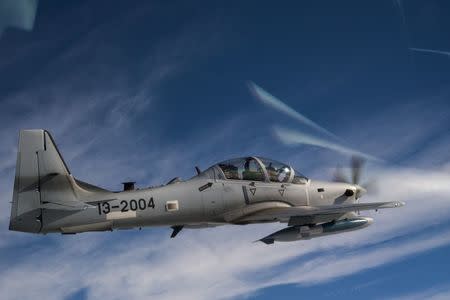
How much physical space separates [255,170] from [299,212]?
2.68m

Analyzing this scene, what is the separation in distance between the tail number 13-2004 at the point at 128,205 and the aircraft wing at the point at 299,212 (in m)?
3.59

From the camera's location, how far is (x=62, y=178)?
2277cm

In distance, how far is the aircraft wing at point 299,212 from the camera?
932 inches

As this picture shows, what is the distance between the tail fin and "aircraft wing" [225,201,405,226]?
22.4 feet

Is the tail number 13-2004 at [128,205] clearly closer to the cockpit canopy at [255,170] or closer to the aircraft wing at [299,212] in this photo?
the cockpit canopy at [255,170]

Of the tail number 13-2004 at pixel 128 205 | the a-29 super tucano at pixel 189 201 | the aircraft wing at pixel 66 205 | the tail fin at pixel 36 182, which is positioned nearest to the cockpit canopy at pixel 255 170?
the a-29 super tucano at pixel 189 201

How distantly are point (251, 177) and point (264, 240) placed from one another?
2862mm

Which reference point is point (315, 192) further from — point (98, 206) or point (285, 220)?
point (98, 206)

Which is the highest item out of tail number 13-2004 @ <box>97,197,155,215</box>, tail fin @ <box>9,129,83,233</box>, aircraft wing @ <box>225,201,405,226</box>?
tail fin @ <box>9,129,83,233</box>

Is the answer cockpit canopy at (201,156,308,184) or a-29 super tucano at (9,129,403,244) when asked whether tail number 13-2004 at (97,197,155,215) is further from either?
cockpit canopy at (201,156,308,184)

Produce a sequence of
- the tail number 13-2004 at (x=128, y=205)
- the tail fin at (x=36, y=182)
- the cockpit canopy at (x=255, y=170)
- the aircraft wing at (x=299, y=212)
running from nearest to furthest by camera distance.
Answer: the tail fin at (x=36, y=182) < the tail number 13-2004 at (x=128, y=205) < the aircraft wing at (x=299, y=212) < the cockpit canopy at (x=255, y=170)

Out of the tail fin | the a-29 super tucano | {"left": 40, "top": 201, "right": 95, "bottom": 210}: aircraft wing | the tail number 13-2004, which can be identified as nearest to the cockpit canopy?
the a-29 super tucano

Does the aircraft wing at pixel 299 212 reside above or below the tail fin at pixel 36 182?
below

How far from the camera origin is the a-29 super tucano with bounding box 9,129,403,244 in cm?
2244
